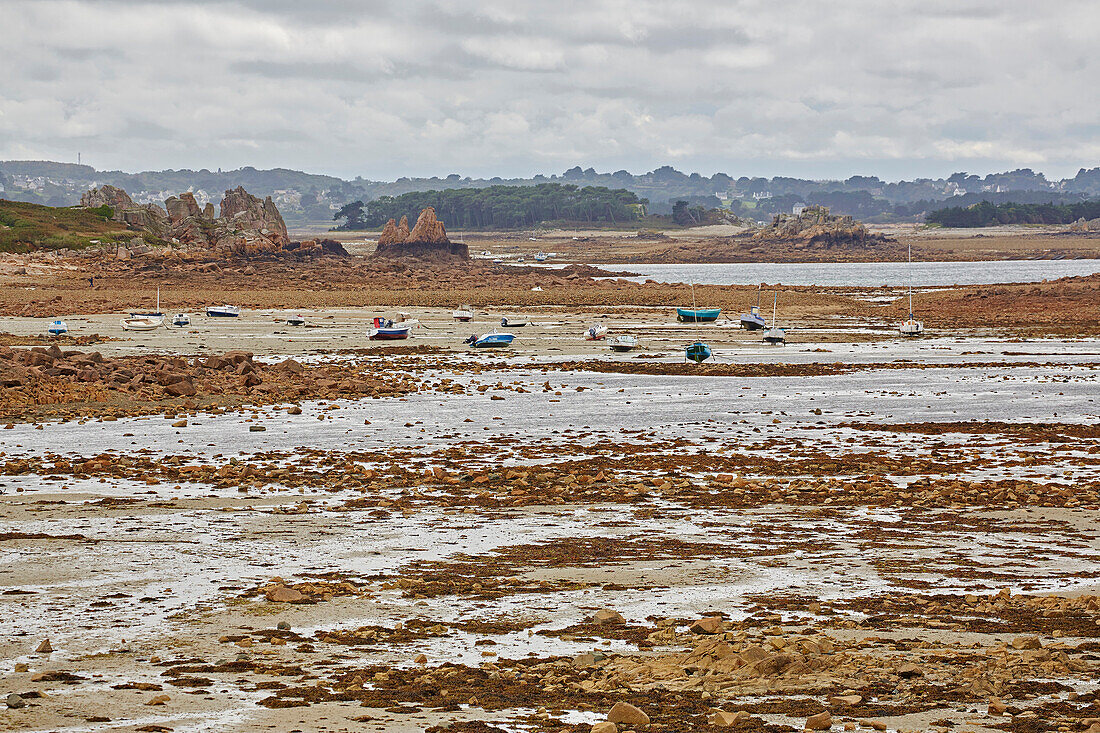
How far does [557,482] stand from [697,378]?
2232 centimetres

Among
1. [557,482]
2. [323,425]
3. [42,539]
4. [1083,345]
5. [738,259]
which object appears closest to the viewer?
[42,539]

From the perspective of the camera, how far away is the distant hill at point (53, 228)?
102 m

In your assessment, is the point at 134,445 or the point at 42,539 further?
the point at 134,445

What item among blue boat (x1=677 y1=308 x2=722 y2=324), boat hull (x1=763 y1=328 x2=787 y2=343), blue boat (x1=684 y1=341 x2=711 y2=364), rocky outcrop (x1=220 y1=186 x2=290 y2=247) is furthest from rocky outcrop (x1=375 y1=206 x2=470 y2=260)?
blue boat (x1=684 y1=341 x2=711 y2=364)

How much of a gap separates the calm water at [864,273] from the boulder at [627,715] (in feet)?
356

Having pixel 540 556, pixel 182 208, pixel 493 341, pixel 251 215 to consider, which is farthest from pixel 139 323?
pixel 251 215

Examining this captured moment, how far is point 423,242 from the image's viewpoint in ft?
459

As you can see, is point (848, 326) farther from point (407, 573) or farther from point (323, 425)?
point (407, 573)

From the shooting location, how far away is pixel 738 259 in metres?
192

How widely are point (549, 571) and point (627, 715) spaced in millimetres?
5710

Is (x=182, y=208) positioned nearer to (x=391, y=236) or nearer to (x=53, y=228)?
(x=53, y=228)

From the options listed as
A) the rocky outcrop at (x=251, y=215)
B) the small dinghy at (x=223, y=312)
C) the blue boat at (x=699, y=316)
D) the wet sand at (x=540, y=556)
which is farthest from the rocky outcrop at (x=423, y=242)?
the wet sand at (x=540, y=556)

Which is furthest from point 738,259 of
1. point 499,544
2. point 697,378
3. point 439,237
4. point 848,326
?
point 499,544

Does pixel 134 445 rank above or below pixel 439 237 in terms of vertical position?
below
